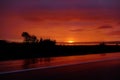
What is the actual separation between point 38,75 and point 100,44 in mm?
33355

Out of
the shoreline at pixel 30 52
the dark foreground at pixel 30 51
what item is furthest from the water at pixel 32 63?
the dark foreground at pixel 30 51

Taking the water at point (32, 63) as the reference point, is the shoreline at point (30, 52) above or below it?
above

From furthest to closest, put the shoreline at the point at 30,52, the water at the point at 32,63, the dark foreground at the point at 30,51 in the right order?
the dark foreground at the point at 30,51 < the shoreline at the point at 30,52 < the water at the point at 32,63

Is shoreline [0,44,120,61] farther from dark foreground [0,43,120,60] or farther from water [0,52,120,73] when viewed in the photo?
water [0,52,120,73]

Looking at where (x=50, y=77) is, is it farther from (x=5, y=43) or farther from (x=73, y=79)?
(x=5, y=43)

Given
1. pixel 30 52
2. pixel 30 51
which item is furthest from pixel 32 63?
pixel 30 51

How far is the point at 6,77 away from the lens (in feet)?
33.8

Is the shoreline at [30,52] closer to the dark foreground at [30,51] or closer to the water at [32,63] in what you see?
the dark foreground at [30,51]

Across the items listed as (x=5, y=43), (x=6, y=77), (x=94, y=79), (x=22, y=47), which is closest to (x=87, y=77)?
(x=94, y=79)

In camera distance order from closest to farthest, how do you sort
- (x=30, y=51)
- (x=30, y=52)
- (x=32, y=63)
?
(x=32, y=63)
(x=30, y=52)
(x=30, y=51)

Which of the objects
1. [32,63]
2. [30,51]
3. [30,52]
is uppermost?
[30,51]

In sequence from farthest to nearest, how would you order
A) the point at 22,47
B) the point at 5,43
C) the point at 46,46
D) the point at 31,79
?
the point at 46,46, the point at 5,43, the point at 22,47, the point at 31,79

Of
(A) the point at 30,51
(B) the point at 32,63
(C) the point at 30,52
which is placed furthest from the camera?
(A) the point at 30,51

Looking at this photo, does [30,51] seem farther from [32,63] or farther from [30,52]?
[32,63]
